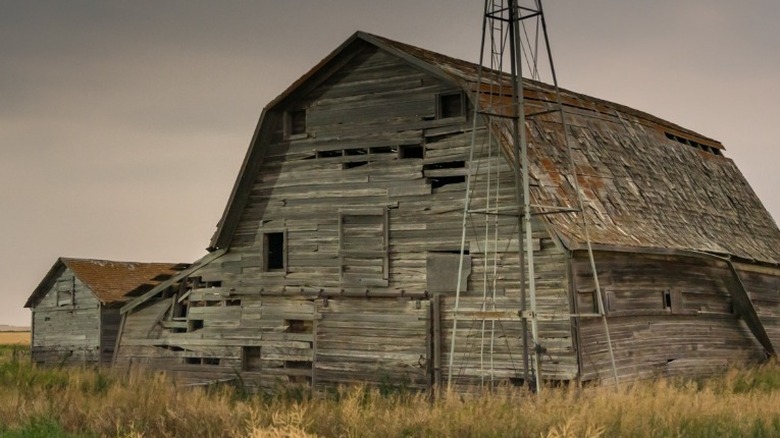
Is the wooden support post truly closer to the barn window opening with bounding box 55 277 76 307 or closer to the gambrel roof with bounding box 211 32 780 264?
the gambrel roof with bounding box 211 32 780 264

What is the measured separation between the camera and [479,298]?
706 inches

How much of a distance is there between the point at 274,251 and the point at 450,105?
19.4 feet

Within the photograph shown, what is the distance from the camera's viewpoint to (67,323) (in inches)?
1427

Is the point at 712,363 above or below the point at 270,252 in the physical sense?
below

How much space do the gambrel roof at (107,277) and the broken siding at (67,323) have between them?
25cm

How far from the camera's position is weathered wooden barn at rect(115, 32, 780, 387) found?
17.7 m

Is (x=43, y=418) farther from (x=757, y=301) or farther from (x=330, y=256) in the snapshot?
(x=757, y=301)

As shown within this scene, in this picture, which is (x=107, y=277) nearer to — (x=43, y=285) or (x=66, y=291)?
(x=66, y=291)

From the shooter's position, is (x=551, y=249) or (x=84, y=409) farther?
(x=551, y=249)

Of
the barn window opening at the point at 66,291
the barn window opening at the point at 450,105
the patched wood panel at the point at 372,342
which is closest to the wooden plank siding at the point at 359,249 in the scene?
the patched wood panel at the point at 372,342

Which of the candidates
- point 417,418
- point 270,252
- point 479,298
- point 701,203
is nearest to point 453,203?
point 479,298

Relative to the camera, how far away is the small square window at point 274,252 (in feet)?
69.4

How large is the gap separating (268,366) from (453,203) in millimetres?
5653

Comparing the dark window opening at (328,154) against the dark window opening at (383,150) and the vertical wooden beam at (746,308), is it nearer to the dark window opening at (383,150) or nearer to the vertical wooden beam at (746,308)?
the dark window opening at (383,150)
